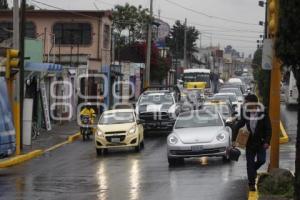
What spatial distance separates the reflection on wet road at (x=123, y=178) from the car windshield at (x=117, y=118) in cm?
178

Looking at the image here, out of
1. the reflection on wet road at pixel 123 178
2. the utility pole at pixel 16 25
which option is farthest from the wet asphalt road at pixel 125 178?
the utility pole at pixel 16 25

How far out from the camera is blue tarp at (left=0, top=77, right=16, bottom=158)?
20406 mm

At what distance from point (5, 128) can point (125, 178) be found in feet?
16.2

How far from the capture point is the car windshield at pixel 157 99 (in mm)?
34219

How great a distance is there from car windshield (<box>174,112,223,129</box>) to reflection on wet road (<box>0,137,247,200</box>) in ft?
3.54

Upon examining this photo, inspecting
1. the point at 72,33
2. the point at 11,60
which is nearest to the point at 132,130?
the point at 11,60

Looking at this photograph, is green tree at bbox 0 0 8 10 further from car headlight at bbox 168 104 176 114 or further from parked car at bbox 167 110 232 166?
parked car at bbox 167 110 232 166

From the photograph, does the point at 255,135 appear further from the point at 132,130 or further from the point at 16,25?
the point at 16,25

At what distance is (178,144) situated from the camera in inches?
778

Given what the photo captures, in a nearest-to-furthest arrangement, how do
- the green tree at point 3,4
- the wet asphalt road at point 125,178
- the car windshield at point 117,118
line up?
1. the wet asphalt road at point 125,178
2. the car windshield at point 117,118
3. the green tree at point 3,4

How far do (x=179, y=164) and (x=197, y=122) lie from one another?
1.69 meters

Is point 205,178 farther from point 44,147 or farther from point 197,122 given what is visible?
point 44,147

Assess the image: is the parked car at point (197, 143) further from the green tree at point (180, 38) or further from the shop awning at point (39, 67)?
the green tree at point (180, 38)

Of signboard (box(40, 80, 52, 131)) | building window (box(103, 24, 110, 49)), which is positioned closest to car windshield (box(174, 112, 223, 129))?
signboard (box(40, 80, 52, 131))
